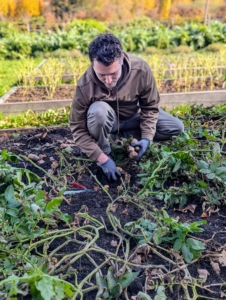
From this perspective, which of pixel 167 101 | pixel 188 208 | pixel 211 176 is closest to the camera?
pixel 211 176

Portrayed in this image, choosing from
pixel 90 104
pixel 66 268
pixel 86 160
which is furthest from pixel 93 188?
pixel 66 268

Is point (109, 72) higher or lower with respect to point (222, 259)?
higher

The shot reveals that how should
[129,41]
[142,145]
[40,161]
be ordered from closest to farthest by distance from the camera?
1. [142,145]
2. [40,161]
3. [129,41]

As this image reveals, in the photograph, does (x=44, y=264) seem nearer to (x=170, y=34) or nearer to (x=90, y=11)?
(x=170, y=34)

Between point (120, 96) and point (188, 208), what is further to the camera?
point (120, 96)

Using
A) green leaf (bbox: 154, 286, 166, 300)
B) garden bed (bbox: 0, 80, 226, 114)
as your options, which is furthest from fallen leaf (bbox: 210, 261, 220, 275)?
garden bed (bbox: 0, 80, 226, 114)

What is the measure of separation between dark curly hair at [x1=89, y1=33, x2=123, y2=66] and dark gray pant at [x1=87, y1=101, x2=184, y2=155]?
0.44m

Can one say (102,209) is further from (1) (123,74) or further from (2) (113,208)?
(1) (123,74)

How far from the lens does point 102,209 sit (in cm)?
268

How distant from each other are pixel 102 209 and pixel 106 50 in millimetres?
1024

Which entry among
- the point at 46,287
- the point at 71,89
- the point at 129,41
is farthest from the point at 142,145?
the point at 129,41

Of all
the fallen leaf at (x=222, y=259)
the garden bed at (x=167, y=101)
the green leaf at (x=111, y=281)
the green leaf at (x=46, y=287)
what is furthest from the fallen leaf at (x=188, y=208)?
the garden bed at (x=167, y=101)

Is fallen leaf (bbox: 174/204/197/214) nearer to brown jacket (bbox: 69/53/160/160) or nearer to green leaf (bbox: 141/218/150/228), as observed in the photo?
green leaf (bbox: 141/218/150/228)

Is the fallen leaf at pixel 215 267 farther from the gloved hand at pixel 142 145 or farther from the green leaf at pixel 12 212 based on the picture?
the gloved hand at pixel 142 145
